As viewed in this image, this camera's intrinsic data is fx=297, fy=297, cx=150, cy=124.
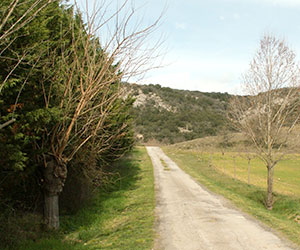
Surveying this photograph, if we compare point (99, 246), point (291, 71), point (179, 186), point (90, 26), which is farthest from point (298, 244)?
point (179, 186)

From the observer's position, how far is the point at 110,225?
34.7ft

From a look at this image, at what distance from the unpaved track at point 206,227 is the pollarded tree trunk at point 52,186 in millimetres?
3343

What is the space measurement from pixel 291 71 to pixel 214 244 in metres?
9.77

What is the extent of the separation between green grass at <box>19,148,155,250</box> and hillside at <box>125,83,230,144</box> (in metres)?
59.6

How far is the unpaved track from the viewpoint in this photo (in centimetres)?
709

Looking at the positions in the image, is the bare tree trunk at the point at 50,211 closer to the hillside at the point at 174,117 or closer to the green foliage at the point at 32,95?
the green foliage at the point at 32,95

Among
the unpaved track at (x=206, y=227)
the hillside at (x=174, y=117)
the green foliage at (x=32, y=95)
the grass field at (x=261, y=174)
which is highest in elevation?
the hillside at (x=174, y=117)

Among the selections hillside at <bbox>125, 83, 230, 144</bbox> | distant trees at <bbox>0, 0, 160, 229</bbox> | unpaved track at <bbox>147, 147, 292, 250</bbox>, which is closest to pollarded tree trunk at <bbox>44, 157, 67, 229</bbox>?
distant trees at <bbox>0, 0, 160, 229</bbox>

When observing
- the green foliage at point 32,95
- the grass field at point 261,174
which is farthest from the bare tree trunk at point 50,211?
the grass field at point 261,174

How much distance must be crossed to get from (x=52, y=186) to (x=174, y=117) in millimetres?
101102

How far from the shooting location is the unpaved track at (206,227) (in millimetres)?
7090

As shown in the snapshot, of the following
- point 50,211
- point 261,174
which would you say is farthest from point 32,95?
point 261,174

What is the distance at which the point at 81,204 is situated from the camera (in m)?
13.1

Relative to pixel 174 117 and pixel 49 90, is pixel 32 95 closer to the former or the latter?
pixel 49 90
